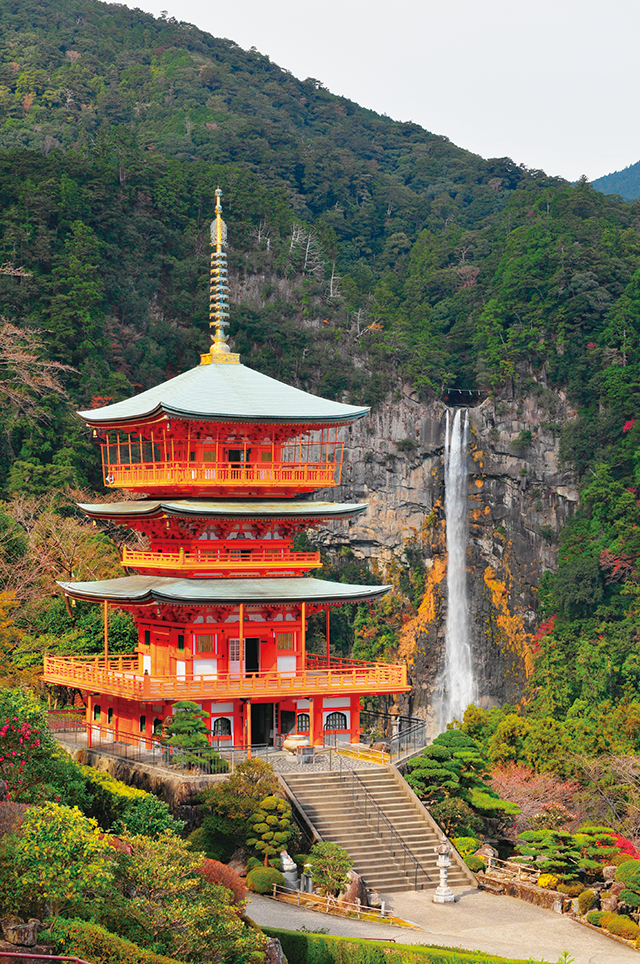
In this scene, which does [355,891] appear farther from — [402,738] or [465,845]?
[402,738]

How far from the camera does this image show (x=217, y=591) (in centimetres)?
2853

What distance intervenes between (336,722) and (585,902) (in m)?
8.62

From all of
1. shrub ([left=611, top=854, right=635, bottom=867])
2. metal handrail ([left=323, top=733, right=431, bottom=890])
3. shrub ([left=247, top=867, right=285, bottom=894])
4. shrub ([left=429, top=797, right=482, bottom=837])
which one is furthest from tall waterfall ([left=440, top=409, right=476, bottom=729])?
shrub ([left=247, top=867, right=285, bottom=894])

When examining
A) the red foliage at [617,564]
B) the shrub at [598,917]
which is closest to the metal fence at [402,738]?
the shrub at [598,917]

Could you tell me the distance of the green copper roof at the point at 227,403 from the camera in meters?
29.2

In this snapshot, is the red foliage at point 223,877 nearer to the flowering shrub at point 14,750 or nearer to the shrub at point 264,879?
the flowering shrub at point 14,750

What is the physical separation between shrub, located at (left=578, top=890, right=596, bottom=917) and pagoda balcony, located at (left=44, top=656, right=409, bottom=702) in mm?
7262

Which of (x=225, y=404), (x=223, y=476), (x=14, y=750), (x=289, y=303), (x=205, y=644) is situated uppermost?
(x=289, y=303)

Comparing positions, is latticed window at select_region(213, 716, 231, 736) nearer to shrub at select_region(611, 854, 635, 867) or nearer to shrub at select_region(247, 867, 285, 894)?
shrub at select_region(247, 867, 285, 894)

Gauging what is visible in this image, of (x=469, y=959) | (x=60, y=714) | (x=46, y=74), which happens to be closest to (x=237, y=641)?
(x=60, y=714)

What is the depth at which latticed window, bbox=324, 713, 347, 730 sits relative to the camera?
29938 millimetres

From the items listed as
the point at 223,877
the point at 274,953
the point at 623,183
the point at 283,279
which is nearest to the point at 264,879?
the point at 223,877

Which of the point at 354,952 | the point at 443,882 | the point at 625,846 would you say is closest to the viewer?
the point at 354,952

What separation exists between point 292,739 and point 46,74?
79535 mm
